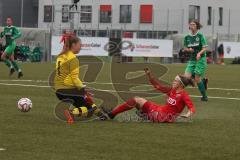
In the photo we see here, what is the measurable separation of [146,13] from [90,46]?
26.7 meters

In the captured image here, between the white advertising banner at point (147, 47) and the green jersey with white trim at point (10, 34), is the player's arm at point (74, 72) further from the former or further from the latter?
the white advertising banner at point (147, 47)

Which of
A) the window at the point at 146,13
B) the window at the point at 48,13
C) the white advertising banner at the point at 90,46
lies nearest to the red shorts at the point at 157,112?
the white advertising banner at the point at 90,46

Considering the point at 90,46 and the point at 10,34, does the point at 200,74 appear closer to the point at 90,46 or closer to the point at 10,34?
the point at 10,34

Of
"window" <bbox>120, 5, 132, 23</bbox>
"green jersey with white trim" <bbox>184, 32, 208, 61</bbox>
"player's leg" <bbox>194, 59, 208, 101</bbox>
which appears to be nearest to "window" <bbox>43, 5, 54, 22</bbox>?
"window" <bbox>120, 5, 132, 23</bbox>

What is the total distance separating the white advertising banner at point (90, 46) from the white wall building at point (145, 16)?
2118 centimetres

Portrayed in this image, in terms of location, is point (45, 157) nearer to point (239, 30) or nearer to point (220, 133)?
point (220, 133)

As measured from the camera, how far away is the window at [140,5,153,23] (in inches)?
2899

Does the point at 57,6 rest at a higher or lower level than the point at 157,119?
higher

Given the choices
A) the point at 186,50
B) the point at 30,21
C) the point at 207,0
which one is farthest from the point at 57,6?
the point at 186,50

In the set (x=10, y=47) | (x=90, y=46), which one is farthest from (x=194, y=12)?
(x=10, y=47)

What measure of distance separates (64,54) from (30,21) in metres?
74.2

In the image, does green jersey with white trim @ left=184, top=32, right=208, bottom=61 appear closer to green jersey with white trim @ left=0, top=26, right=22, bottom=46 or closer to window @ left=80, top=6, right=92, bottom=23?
green jersey with white trim @ left=0, top=26, right=22, bottom=46

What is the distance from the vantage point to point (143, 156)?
8281 millimetres

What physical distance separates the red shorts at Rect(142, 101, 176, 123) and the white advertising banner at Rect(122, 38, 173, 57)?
3723cm
